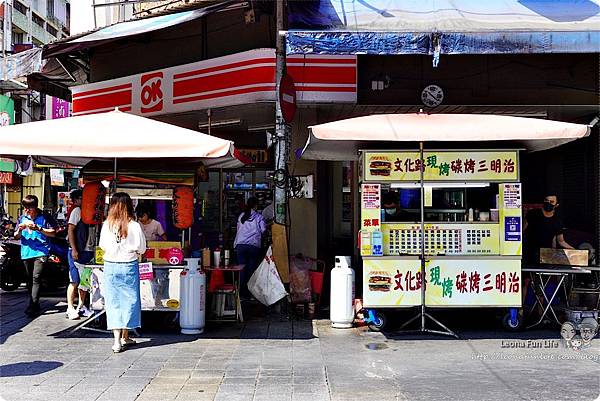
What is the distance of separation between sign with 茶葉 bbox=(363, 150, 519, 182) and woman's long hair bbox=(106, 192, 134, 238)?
297 cm

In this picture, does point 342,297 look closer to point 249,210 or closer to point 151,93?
point 249,210

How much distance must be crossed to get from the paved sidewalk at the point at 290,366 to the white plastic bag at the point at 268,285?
44 cm

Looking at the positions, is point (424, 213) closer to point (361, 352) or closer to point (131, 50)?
point (361, 352)

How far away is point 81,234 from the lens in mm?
8828

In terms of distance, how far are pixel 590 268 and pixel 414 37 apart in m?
3.82

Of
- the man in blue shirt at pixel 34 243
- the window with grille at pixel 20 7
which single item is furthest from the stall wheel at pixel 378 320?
the window with grille at pixel 20 7

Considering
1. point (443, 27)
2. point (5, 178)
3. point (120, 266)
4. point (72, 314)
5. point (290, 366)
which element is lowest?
point (290, 366)

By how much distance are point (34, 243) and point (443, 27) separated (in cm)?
672

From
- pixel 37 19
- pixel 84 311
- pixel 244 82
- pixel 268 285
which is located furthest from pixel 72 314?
pixel 37 19

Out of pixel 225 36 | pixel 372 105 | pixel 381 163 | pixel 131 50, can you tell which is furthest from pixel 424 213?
pixel 131 50

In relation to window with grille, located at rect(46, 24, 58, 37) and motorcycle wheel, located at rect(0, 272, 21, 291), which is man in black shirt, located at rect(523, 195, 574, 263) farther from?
window with grille, located at rect(46, 24, 58, 37)

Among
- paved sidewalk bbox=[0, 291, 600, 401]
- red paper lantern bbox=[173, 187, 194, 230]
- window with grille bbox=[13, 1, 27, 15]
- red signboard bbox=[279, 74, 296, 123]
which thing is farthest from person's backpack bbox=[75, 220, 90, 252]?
window with grille bbox=[13, 1, 27, 15]

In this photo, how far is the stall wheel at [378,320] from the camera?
26.9 feet

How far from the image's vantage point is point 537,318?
8.55m
